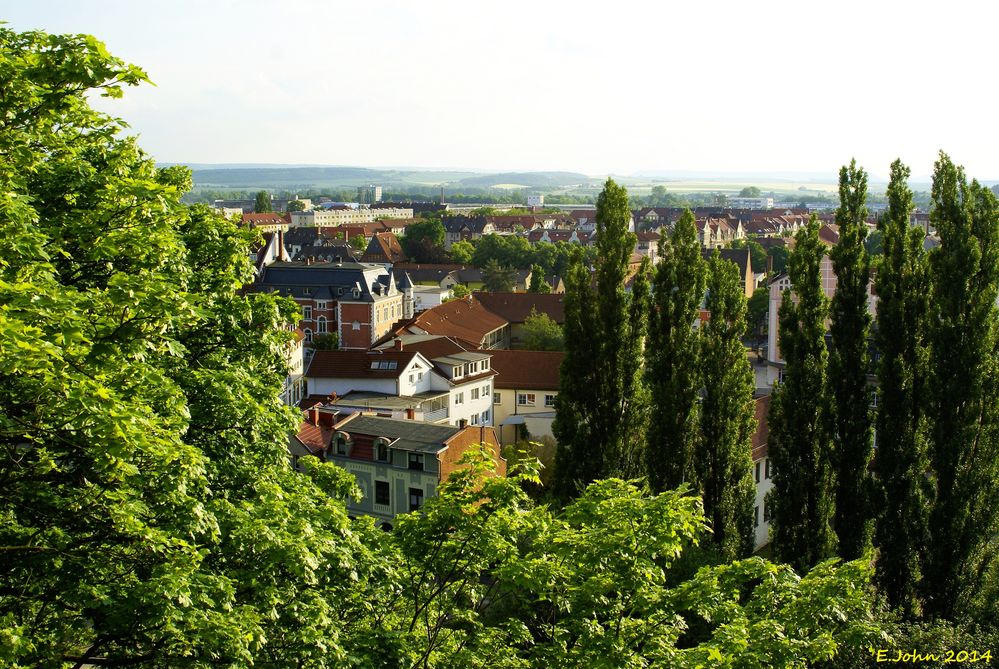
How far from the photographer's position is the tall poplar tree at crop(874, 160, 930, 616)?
18.7 metres

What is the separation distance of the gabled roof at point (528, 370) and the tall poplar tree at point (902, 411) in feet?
84.0

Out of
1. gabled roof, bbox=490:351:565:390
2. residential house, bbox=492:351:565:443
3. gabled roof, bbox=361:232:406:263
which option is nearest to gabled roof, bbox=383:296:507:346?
gabled roof, bbox=490:351:565:390

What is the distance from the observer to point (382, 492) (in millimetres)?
30156

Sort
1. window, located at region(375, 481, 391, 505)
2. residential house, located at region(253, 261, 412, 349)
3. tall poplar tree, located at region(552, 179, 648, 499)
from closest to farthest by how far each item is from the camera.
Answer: tall poplar tree, located at region(552, 179, 648, 499) < window, located at region(375, 481, 391, 505) < residential house, located at region(253, 261, 412, 349)

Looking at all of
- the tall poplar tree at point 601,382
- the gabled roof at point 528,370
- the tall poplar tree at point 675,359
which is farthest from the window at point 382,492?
the gabled roof at point 528,370

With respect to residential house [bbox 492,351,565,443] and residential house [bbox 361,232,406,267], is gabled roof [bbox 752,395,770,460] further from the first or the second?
residential house [bbox 361,232,406,267]

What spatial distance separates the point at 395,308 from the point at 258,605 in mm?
60655

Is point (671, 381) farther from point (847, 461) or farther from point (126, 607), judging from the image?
point (126, 607)

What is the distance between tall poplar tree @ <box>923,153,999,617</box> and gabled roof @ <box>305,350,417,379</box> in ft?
80.4

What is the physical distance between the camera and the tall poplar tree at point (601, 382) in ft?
73.5

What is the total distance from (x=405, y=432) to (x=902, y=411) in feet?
51.2

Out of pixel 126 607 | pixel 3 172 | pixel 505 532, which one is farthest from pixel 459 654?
pixel 3 172

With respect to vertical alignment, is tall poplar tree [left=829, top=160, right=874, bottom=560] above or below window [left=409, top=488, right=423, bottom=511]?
above

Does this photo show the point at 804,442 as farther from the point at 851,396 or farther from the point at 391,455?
the point at 391,455
